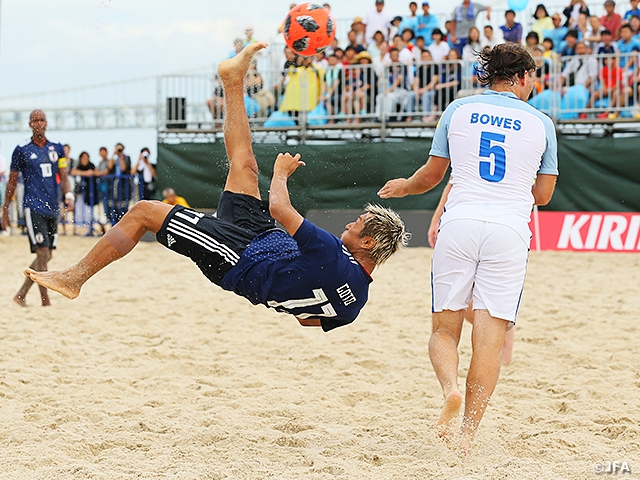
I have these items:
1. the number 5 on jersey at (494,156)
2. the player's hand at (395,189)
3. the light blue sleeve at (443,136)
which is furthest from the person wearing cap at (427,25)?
the number 5 on jersey at (494,156)

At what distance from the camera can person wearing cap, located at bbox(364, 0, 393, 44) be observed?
44.7 ft

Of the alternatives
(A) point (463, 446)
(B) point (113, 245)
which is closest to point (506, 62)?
(A) point (463, 446)

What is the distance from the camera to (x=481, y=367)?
11.9 feet

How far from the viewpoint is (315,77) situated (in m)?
12.8

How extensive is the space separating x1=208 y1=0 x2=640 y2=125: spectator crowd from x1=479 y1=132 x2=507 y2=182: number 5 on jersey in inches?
323

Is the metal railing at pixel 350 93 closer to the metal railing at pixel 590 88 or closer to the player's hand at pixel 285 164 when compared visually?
the metal railing at pixel 590 88

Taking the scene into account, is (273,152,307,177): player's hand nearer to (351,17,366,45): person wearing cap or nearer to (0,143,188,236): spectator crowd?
(351,17,366,45): person wearing cap

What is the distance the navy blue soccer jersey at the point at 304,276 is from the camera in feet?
11.8

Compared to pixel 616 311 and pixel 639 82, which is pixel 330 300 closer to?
pixel 616 311

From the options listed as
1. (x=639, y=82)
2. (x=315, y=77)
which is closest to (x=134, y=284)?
(x=315, y=77)

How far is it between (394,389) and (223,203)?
1.75 metres

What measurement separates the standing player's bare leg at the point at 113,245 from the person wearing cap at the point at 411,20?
10298 mm

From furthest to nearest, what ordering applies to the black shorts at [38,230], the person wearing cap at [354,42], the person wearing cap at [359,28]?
the person wearing cap at [359,28] → the person wearing cap at [354,42] → the black shorts at [38,230]

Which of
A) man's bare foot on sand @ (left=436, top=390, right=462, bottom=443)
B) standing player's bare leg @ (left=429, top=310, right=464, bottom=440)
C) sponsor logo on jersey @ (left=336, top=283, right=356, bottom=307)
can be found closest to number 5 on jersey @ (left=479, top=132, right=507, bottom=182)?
standing player's bare leg @ (left=429, top=310, right=464, bottom=440)
